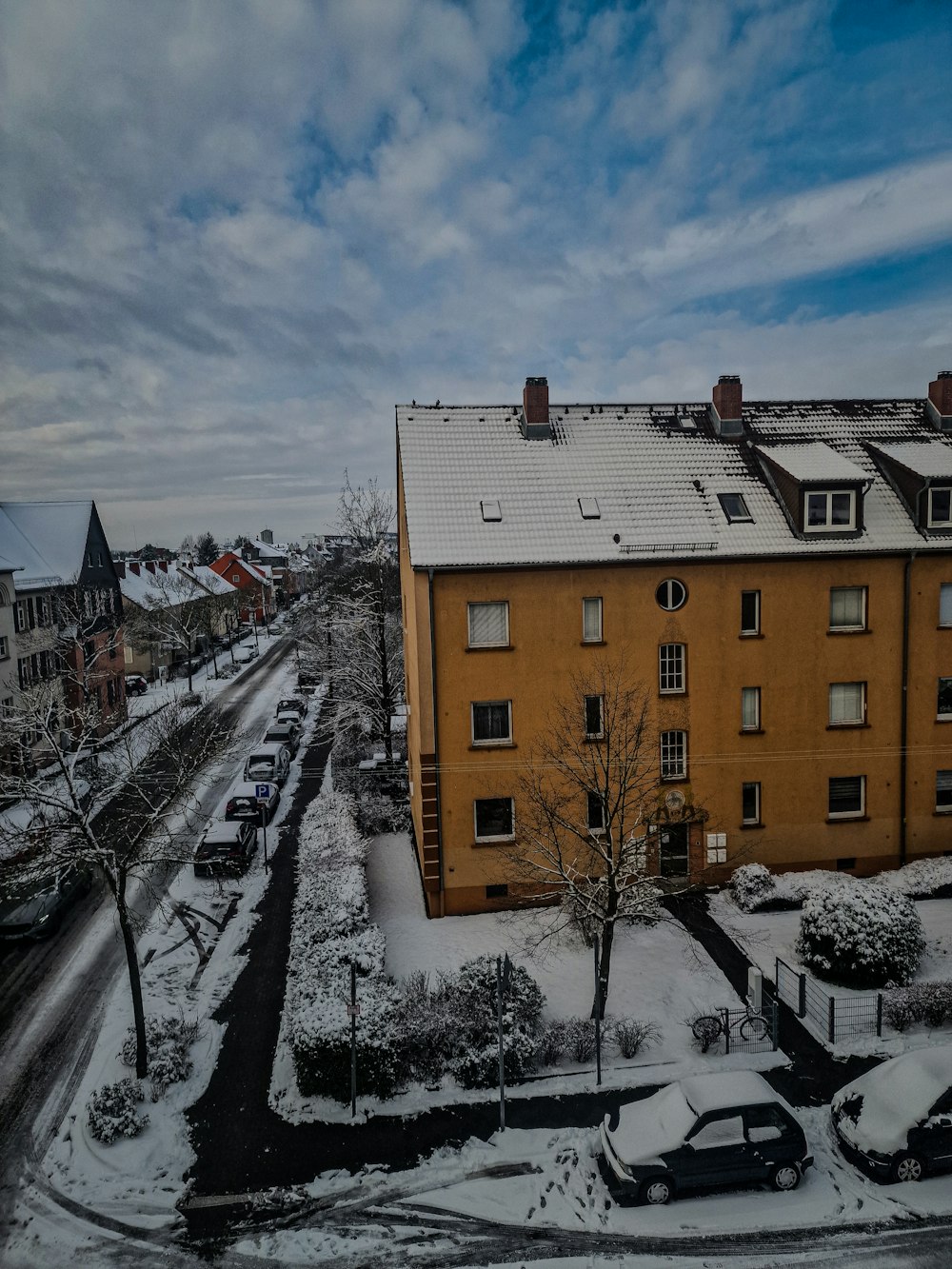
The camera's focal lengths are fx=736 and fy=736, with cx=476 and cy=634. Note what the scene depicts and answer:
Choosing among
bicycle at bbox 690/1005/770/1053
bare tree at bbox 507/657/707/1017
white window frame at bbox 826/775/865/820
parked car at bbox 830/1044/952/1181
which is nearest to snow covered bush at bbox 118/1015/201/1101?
bare tree at bbox 507/657/707/1017

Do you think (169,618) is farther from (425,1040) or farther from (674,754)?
(425,1040)

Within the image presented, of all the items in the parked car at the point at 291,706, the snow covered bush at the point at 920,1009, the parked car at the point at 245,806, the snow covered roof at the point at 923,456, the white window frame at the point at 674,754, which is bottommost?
the snow covered bush at the point at 920,1009

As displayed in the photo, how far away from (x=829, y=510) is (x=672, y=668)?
631cm

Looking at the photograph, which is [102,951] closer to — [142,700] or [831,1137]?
[831,1137]

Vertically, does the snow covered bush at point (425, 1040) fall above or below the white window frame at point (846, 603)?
below

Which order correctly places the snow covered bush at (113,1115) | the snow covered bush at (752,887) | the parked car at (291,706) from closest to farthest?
1. the snow covered bush at (113,1115)
2. the snow covered bush at (752,887)
3. the parked car at (291,706)

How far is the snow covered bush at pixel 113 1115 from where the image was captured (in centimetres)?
1234

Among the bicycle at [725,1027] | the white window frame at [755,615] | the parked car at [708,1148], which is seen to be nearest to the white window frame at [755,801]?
the white window frame at [755,615]

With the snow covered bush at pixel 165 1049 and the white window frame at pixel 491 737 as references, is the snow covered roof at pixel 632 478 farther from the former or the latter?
the snow covered bush at pixel 165 1049

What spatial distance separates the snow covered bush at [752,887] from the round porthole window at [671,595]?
7.39 m

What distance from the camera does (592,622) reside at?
65.6 feet

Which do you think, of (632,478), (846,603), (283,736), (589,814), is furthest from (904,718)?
(283,736)

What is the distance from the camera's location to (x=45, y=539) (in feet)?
135

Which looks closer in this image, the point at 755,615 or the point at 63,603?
the point at 755,615
